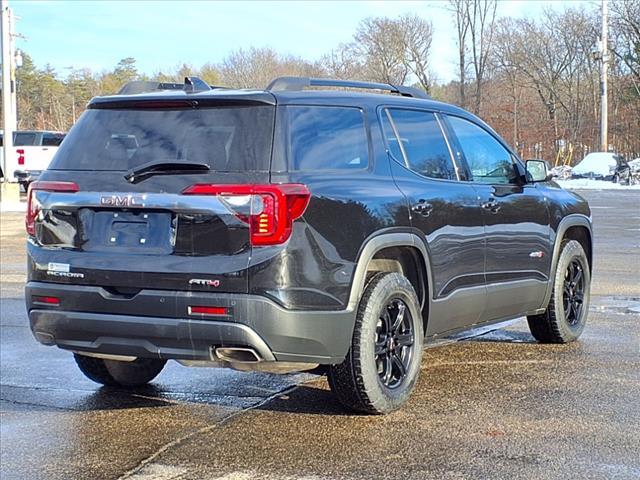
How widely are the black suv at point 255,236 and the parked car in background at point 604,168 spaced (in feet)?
116

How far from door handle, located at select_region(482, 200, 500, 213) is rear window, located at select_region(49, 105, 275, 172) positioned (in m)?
1.90

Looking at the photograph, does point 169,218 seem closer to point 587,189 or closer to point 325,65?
point 587,189

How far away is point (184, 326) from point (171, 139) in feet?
3.41

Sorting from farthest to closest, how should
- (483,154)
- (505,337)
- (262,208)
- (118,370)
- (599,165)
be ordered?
(599,165)
(505,337)
(483,154)
(118,370)
(262,208)

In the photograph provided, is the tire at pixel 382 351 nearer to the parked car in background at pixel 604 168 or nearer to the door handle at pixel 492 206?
the door handle at pixel 492 206

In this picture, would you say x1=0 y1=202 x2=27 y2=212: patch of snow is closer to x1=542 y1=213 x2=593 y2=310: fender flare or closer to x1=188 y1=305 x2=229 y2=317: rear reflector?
x1=542 y1=213 x2=593 y2=310: fender flare

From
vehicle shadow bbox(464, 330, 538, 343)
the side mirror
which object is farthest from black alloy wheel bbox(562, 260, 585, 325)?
the side mirror

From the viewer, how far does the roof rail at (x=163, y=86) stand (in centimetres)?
510

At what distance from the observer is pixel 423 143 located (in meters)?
5.61

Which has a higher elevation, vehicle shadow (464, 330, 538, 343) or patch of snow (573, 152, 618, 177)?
patch of snow (573, 152, 618, 177)

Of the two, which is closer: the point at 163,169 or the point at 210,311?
the point at 210,311

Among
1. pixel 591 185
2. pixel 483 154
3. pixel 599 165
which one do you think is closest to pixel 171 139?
pixel 483 154

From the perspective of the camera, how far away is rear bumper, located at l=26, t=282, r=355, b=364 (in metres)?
4.39

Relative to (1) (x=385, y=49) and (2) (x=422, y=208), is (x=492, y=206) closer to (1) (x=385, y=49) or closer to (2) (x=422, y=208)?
(2) (x=422, y=208)
